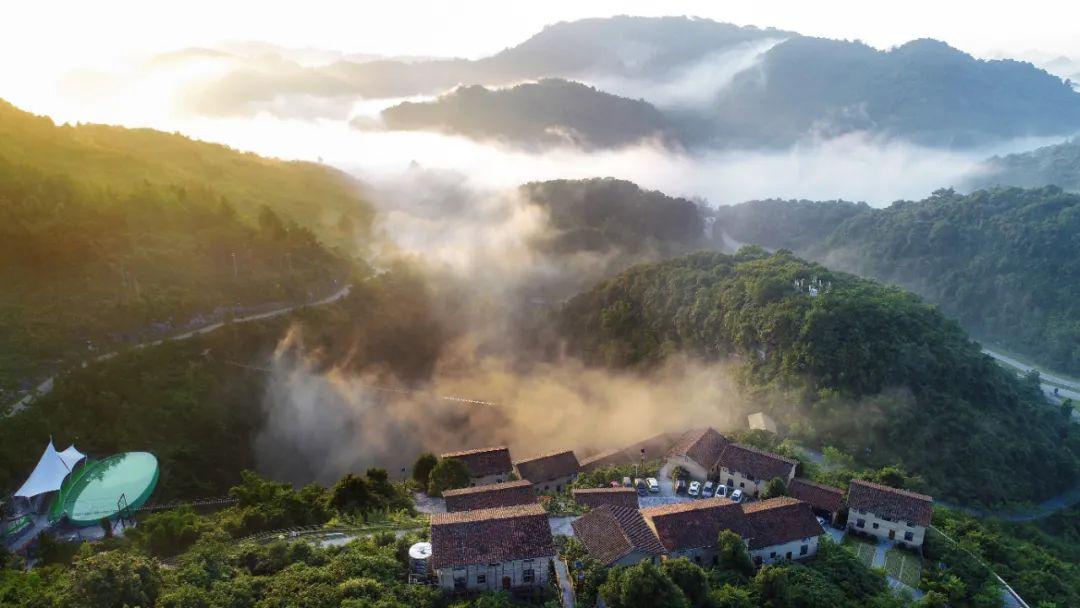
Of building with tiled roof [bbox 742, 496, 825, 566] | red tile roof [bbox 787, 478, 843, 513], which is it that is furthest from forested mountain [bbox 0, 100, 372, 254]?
red tile roof [bbox 787, 478, 843, 513]

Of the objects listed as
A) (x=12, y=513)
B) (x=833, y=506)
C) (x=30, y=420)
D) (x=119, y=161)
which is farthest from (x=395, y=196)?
(x=833, y=506)

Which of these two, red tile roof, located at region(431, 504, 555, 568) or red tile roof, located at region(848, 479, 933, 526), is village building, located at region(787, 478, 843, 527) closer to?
red tile roof, located at region(848, 479, 933, 526)

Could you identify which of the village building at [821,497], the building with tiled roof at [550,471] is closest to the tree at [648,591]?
the village building at [821,497]

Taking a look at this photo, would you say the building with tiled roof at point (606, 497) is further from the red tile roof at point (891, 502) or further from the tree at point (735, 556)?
the red tile roof at point (891, 502)

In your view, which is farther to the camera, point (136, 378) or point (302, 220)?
point (302, 220)

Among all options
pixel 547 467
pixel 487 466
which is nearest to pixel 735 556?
pixel 547 467

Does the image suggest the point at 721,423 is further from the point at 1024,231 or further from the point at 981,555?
the point at 1024,231

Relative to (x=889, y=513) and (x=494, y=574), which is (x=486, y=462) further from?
(x=889, y=513)
